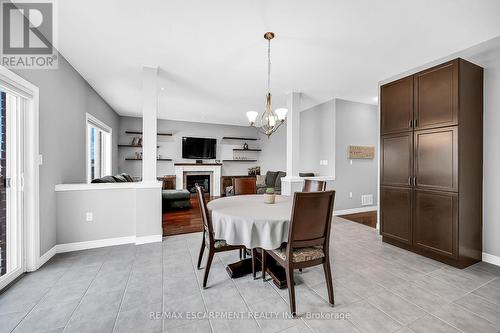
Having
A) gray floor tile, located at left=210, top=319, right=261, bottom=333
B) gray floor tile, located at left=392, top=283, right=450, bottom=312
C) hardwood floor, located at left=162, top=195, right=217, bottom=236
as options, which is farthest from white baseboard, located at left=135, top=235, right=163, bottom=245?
gray floor tile, located at left=392, top=283, right=450, bottom=312

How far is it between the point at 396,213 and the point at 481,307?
136cm

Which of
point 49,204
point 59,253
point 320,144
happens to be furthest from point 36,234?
point 320,144

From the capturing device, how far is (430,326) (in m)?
1.54

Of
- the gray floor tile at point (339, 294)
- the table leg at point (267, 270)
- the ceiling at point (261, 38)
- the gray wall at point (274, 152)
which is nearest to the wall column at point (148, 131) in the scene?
the ceiling at point (261, 38)

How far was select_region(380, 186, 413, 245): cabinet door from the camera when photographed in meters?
2.86

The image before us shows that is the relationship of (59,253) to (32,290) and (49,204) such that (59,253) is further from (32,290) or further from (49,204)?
(32,290)

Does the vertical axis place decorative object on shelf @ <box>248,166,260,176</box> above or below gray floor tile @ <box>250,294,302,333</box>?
above

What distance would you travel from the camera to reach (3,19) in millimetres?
1892

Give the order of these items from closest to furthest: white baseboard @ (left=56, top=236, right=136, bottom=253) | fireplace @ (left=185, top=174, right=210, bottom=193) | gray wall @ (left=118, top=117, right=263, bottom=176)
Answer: white baseboard @ (left=56, top=236, right=136, bottom=253) → gray wall @ (left=118, top=117, right=263, bottom=176) → fireplace @ (left=185, top=174, right=210, bottom=193)

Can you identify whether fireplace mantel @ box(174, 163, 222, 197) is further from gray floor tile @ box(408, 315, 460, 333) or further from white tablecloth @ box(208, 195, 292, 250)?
gray floor tile @ box(408, 315, 460, 333)

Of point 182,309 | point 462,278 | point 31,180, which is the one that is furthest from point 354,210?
point 31,180

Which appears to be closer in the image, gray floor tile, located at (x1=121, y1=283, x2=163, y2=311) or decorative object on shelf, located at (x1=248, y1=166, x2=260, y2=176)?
gray floor tile, located at (x1=121, y1=283, x2=163, y2=311)

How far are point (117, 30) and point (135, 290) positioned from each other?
2.62 metres

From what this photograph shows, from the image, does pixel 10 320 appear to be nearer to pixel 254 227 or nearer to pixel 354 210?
pixel 254 227
